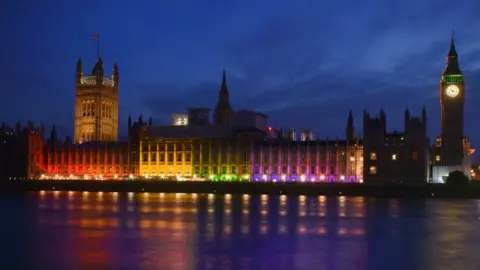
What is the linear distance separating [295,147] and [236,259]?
248 feet

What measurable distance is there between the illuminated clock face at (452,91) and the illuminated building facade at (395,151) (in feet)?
15.0

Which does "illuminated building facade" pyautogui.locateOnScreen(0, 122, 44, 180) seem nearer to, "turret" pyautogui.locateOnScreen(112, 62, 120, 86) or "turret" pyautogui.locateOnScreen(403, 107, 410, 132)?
"turret" pyautogui.locateOnScreen(112, 62, 120, 86)

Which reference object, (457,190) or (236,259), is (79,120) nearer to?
(457,190)

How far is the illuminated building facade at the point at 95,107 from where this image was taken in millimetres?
132500

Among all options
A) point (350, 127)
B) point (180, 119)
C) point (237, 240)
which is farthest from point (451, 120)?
point (237, 240)

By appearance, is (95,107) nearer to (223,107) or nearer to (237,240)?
(223,107)

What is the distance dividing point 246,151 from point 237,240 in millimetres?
72354

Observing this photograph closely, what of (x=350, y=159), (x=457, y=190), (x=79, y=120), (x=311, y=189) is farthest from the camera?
(x=79, y=120)

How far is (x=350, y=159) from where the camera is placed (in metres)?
94.9

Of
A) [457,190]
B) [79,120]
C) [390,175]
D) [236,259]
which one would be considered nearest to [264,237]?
[236,259]

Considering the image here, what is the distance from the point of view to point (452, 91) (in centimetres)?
8944

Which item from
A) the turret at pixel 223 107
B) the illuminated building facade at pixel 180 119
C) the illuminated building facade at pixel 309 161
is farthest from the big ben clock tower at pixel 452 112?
the illuminated building facade at pixel 180 119

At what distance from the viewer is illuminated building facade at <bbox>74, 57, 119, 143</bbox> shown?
132m

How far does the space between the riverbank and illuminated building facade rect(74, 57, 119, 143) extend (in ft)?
→ 105
